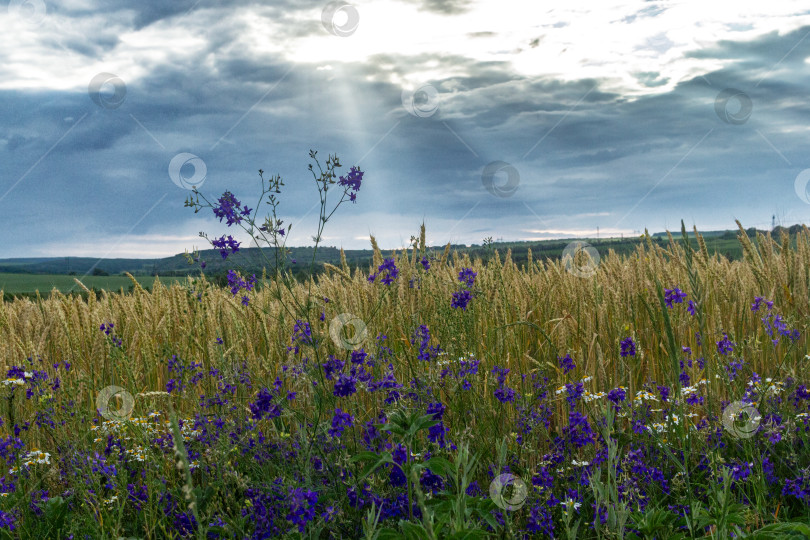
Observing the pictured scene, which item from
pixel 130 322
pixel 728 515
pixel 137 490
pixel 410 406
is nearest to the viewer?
pixel 728 515

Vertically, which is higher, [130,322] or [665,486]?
[130,322]

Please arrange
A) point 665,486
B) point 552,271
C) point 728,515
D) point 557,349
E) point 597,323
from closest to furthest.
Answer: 1. point 728,515
2. point 665,486
3. point 557,349
4. point 597,323
5. point 552,271

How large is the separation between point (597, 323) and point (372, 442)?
271 cm

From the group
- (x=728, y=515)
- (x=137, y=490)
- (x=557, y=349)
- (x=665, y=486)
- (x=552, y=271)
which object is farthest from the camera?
(x=552, y=271)

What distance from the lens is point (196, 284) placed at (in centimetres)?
433

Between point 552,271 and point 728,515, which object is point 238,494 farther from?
point 552,271

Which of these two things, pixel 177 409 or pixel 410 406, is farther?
pixel 177 409

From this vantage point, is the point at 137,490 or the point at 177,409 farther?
the point at 177,409

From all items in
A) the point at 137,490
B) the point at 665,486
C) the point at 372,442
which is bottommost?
the point at 137,490

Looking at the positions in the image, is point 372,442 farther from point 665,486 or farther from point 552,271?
point 552,271

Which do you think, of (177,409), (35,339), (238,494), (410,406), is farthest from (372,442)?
(35,339)

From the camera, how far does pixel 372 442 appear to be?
289 centimetres

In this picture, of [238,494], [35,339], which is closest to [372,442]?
[238,494]

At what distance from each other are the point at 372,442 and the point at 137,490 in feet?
5.30
